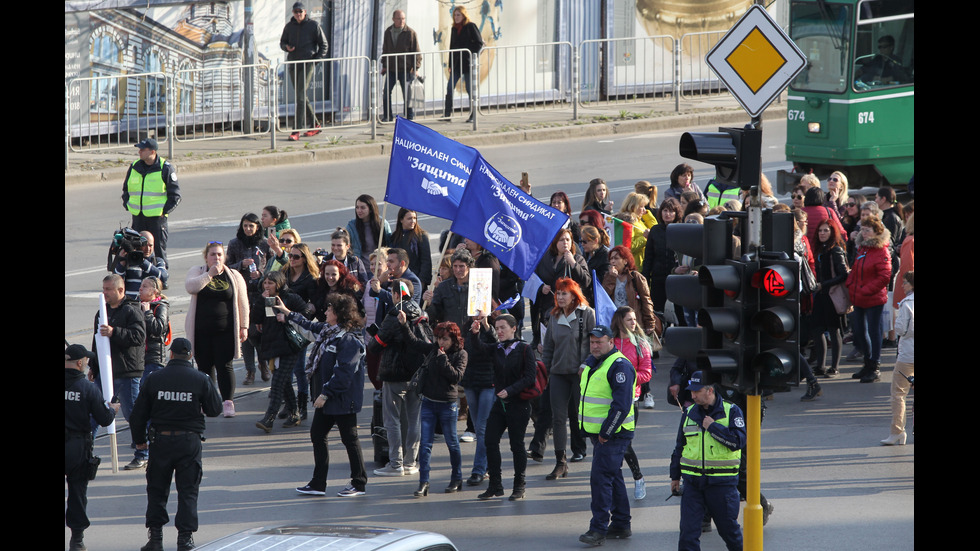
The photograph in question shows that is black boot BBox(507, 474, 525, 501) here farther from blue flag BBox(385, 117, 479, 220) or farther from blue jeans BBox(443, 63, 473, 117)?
blue jeans BBox(443, 63, 473, 117)

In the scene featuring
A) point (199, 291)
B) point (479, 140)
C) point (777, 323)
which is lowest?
point (199, 291)

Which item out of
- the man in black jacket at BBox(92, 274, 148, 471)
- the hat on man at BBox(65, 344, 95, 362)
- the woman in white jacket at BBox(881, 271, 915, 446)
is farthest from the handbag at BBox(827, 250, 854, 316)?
the hat on man at BBox(65, 344, 95, 362)

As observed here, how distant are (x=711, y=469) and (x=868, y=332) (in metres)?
5.37

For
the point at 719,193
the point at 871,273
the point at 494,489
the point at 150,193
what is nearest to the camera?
the point at 494,489

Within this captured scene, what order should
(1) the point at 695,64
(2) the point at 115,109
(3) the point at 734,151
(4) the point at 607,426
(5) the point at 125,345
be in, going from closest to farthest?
(3) the point at 734,151
(4) the point at 607,426
(5) the point at 125,345
(2) the point at 115,109
(1) the point at 695,64

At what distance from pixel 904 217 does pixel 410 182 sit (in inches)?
256

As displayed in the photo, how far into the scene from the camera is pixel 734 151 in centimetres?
818

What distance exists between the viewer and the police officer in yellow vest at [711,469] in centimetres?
964

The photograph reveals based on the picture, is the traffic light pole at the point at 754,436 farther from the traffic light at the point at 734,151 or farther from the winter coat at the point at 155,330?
the winter coat at the point at 155,330

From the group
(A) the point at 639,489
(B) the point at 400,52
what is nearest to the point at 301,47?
(B) the point at 400,52

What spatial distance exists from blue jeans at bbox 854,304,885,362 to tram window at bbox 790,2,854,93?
24.9 feet

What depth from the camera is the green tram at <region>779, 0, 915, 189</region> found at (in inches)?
809

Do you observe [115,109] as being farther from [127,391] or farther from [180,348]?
[180,348]

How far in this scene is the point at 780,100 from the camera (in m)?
31.2
